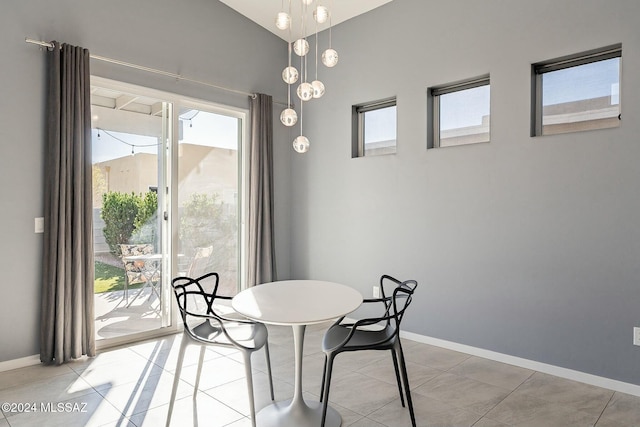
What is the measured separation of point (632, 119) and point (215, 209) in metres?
3.61

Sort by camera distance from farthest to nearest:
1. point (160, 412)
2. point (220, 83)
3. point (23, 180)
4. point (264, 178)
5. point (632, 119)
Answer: point (264, 178) → point (220, 83) → point (23, 180) → point (632, 119) → point (160, 412)

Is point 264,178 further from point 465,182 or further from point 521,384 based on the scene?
point 521,384

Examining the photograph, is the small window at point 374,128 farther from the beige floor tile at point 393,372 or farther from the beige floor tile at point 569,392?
the beige floor tile at point 569,392

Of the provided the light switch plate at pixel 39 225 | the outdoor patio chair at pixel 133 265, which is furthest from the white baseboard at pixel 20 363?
the light switch plate at pixel 39 225

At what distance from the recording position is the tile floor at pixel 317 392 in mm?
2361

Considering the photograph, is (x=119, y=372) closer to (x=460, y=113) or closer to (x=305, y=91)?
(x=305, y=91)

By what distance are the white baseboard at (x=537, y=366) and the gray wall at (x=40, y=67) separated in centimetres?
319

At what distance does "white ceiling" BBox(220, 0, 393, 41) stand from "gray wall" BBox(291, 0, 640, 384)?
0.11m

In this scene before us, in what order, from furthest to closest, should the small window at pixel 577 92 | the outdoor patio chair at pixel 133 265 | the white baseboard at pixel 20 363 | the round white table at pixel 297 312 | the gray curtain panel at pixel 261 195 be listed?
the gray curtain panel at pixel 261 195, the outdoor patio chair at pixel 133 265, the white baseboard at pixel 20 363, the small window at pixel 577 92, the round white table at pixel 297 312

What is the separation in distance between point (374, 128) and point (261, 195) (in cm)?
142

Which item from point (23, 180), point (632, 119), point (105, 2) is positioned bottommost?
point (23, 180)

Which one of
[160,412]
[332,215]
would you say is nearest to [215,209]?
[332,215]

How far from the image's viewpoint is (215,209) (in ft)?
14.2

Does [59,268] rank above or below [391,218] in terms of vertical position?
below
